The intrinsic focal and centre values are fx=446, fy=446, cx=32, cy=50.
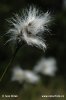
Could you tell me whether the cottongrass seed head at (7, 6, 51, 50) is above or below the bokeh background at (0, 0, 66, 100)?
above

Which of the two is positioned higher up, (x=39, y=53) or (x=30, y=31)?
(x=30, y=31)

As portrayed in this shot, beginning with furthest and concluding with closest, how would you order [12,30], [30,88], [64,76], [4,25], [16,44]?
[64,76]
[4,25]
[30,88]
[12,30]
[16,44]

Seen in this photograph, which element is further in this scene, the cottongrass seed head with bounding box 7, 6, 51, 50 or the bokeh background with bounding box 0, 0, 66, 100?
the bokeh background with bounding box 0, 0, 66, 100

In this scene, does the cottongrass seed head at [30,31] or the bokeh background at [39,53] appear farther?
the bokeh background at [39,53]

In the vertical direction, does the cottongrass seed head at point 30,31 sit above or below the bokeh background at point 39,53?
above

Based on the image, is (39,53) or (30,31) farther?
(39,53)

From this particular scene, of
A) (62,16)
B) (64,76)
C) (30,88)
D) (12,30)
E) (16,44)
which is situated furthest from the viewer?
(62,16)

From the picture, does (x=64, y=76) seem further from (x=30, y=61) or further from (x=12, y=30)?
(x=12, y=30)

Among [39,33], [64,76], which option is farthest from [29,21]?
[64,76]
